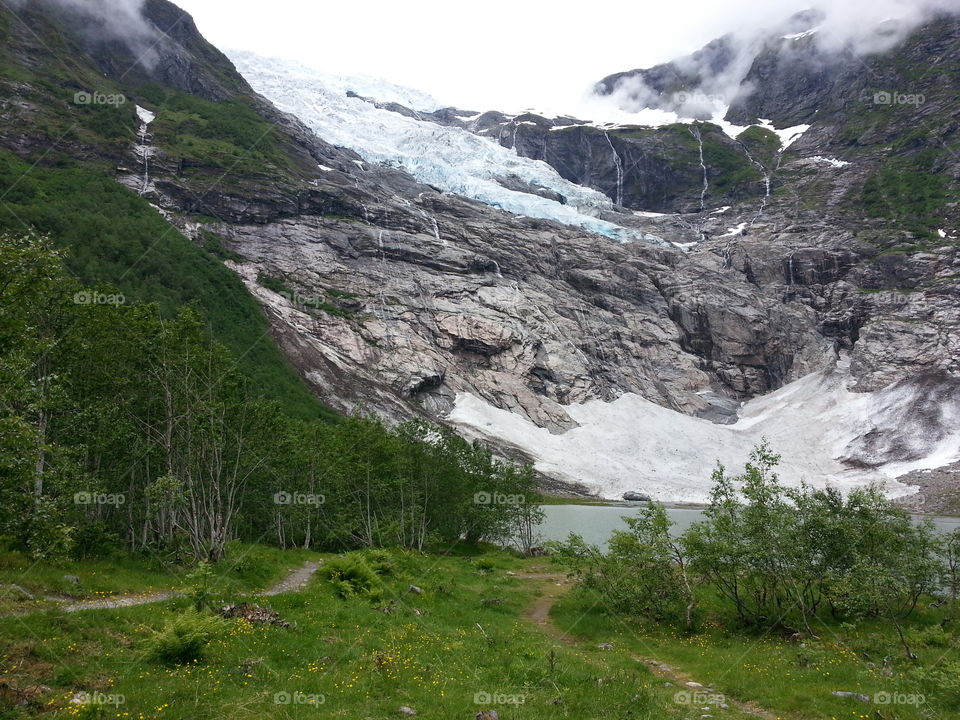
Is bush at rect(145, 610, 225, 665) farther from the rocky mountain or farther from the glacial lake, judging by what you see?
the rocky mountain

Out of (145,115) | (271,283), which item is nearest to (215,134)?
(145,115)

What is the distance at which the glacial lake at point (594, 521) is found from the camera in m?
60.5

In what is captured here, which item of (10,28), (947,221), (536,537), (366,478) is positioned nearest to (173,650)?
(366,478)

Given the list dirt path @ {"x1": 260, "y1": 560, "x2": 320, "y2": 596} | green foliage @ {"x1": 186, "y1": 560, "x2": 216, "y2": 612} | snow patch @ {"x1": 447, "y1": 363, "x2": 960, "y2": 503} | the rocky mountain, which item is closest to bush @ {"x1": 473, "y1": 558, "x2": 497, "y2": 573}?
dirt path @ {"x1": 260, "y1": 560, "x2": 320, "y2": 596}

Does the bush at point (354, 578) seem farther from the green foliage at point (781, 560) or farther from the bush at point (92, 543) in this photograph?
the green foliage at point (781, 560)

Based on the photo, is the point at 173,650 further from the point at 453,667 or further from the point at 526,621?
the point at 526,621

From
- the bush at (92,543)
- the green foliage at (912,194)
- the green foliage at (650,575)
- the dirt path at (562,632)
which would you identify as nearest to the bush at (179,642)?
the bush at (92,543)

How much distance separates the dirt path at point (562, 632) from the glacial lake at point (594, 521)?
47.6 ft

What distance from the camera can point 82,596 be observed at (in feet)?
50.0

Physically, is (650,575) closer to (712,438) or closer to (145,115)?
(712,438)

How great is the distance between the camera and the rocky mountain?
399 feet

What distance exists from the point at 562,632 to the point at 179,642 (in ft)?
49.6

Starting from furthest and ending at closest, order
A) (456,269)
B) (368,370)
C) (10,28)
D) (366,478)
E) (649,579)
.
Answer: (456,269) < (10,28) < (368,370) < (366,478) < (649,579)

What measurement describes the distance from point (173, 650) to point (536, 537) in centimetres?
4572
